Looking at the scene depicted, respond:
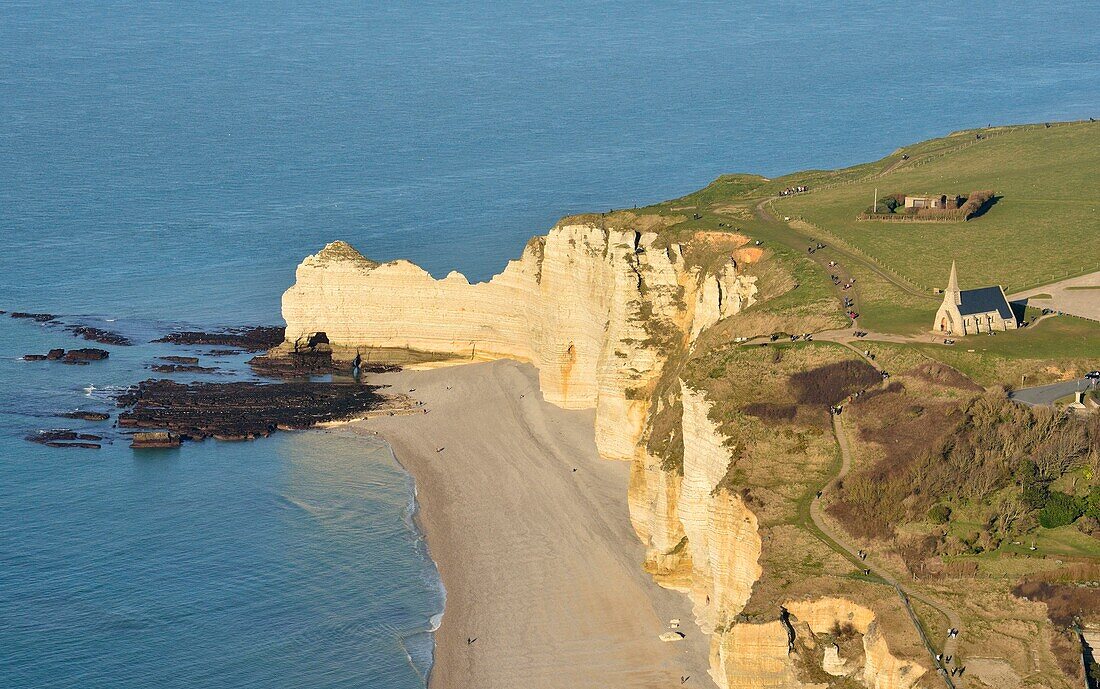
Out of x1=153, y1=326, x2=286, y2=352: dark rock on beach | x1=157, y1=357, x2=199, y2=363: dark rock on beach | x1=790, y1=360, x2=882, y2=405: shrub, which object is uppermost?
x1=153, y1=326, x2=286, y2=352: dark rock on beach

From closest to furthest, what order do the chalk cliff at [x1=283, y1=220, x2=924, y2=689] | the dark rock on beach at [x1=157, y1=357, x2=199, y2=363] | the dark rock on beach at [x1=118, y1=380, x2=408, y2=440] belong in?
the chalk cliff at [x1=283, y1=220, x2=924, y2=689] < the dark rock on beach at [x1=118, y1=380, x2=408, y2=440] < the dark rock on beach at [x1=157, y1=357, x2=199, y2=363]

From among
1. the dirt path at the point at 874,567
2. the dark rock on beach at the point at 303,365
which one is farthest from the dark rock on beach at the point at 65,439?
the dirt path at the point at 874,567

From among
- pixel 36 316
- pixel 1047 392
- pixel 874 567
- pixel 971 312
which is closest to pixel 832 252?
pixel 971 312

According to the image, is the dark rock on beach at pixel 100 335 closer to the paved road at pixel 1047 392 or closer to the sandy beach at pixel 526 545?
the sandy beach at pixel 526 545

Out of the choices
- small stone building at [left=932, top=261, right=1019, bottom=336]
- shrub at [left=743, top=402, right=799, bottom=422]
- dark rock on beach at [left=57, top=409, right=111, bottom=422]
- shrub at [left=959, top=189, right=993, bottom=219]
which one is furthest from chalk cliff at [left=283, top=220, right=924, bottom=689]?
dark rock on beach at [left=57, top=409, right=111, bottom=422]

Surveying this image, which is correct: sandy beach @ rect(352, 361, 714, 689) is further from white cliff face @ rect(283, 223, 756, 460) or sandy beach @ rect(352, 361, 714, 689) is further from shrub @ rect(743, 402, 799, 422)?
shrub @ rect(743, 402, 799, 422)

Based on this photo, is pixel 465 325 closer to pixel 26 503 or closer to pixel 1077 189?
pixel 26 503

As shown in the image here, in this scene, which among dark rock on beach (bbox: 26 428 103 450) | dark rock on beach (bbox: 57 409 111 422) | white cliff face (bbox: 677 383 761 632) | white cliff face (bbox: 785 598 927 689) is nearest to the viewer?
white cliff face (bbox: 785 598 927 689)

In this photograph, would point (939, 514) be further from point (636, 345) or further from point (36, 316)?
point (36, 316)
